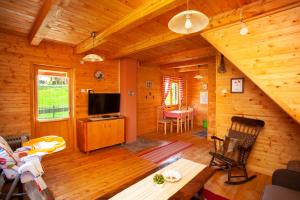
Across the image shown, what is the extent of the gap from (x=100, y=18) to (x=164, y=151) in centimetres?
318

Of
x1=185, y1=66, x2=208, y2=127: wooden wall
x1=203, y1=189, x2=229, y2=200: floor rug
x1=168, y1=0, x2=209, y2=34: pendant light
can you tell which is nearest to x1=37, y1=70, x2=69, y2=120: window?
x1=168, y1=0, x2=209, y2=34: pendant light

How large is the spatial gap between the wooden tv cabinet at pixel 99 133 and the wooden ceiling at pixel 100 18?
1787 mm

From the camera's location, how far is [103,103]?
14.3 feet

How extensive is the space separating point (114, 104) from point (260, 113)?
347cm

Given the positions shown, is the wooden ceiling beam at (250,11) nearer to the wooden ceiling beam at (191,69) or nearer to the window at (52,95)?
the window at (52,95)

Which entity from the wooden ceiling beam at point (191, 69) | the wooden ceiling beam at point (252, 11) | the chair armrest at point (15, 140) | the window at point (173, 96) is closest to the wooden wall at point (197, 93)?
the wooden ceiling beam at point (191, 69)

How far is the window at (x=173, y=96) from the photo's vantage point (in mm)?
6944

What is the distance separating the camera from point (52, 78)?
148 inches

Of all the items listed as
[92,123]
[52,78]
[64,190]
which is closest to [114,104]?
[92,123]

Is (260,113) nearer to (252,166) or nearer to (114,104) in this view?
(252,166)

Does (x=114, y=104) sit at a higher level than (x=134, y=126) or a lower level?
higher

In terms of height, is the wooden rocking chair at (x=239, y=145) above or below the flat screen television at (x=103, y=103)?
below

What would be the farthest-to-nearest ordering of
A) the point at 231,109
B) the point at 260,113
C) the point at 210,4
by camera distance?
1. the point at 231,109
2. the point at 260,113
3. the point at 210,4

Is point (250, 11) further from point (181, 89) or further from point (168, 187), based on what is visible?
point (181, 89)
